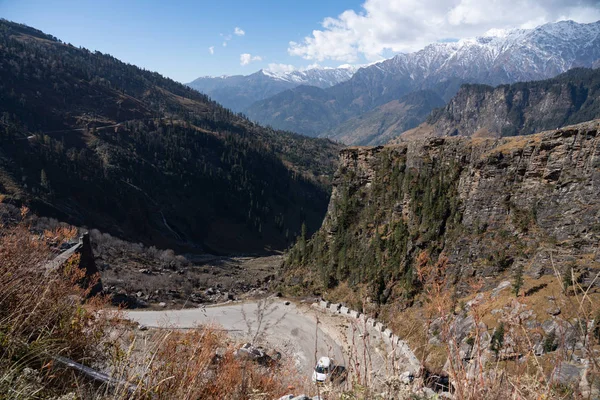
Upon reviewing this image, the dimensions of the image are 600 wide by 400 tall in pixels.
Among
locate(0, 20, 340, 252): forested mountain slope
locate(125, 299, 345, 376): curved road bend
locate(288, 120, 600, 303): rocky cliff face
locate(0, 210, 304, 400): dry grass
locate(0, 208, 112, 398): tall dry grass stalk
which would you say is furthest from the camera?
locate(0, 20, 340, 252): forested mountain slope

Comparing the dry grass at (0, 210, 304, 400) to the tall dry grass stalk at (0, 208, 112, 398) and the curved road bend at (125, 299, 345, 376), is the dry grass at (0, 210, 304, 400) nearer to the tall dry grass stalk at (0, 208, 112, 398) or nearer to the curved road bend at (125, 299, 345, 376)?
the tall dry grass stalk at (0, 208, 112, 398)

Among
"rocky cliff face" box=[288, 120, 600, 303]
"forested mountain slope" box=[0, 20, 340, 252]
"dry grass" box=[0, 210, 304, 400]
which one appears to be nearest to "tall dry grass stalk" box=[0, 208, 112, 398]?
"dry grass" box=[0, 210, 304, 400]

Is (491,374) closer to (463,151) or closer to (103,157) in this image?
(463,151)

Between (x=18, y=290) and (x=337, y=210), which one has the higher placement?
(x=18, y=290)

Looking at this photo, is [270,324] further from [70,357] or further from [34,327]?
[34,327]

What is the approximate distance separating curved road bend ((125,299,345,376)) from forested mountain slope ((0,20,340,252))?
38.1 m

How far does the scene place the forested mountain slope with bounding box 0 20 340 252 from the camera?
6200 cm

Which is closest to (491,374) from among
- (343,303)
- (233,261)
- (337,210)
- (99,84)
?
(343,303)

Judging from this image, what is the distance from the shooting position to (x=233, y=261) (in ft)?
201

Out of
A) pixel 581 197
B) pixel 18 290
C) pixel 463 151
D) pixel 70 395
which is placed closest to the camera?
pixel 70 395

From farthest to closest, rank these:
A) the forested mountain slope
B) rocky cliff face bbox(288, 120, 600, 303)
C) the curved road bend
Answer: the forested mountain slope < the curved road bend < rocky cliff face bbox(288, 120, 600, 303)

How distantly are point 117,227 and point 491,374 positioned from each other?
6646 centimetres

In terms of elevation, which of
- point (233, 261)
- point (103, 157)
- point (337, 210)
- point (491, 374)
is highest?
point (491, 374)

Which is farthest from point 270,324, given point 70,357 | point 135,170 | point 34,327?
point 135,170
